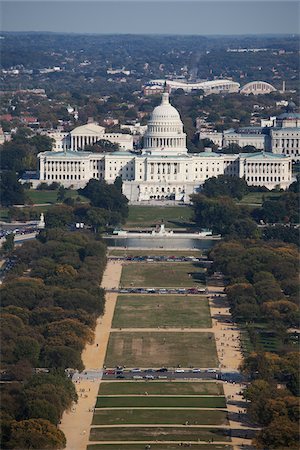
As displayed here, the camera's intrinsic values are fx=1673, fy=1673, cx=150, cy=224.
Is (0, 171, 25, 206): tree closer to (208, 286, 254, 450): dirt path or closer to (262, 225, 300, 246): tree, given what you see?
(262, 225, 300, 246): tree

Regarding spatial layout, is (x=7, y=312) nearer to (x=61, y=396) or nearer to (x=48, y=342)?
(x=48, y=342)

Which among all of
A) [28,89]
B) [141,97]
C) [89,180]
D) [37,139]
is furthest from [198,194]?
[28,89]

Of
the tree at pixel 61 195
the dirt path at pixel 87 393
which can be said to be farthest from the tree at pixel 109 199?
the dirt path at pixel 87 393

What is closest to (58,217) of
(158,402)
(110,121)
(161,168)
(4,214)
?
(4,214)

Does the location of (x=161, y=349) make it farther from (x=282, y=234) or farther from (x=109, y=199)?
(x=109, y=199)

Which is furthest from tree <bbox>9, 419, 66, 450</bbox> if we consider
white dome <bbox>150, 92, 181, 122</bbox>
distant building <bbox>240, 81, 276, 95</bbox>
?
distant building <bbox>240, 81, 276, 95</bbox>
